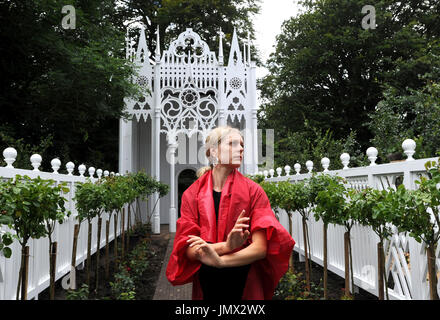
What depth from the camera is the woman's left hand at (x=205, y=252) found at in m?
1.70

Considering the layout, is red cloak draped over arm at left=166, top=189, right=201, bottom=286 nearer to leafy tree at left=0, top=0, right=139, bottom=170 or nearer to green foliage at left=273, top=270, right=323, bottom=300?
green foliage at left=273, top=270, right=323, bottom=300

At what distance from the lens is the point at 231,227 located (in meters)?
1.86

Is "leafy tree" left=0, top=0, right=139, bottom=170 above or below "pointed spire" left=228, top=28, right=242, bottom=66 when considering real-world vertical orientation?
below

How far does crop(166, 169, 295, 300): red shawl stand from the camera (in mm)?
1822

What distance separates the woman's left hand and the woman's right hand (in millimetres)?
79

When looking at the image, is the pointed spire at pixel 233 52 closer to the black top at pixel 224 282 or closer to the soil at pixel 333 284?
the soil at pixel 333 284

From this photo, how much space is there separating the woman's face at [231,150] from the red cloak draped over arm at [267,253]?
0.20 m

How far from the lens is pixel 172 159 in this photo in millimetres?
11227

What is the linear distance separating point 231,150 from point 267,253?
605mm

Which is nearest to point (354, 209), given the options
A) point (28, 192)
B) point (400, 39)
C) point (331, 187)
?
point (331, 187)
